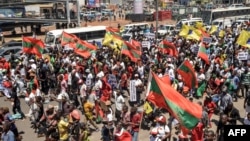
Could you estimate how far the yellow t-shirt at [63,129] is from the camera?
10672 mm

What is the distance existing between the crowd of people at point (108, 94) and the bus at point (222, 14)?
77.0 feet

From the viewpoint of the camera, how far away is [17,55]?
23453 mm

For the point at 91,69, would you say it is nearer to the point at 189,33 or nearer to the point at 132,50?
the point at 132,50

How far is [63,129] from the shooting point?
35.1 ft

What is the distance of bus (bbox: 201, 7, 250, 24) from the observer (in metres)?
46.3

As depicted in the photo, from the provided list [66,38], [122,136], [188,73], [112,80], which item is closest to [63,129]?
[122,136]

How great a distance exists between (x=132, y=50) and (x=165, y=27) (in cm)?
2274

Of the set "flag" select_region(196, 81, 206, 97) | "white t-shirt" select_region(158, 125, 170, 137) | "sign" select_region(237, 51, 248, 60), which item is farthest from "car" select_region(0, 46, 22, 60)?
"white t-shirt" select_region(158, 125, 170, 137)

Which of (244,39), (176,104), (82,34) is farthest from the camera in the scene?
(82,34)

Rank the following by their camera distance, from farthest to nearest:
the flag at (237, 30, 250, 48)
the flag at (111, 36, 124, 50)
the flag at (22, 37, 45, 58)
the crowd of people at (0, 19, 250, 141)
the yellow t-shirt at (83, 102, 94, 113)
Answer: the flag at (111, 36, 124, 50)
the flag at (237, 30, 250, 48)
the flag at (22, 37, 45, 58)
the yellow t-shirt at (83, 102, 94, 113)
the crowd of people at (0, 19, 250, 141)

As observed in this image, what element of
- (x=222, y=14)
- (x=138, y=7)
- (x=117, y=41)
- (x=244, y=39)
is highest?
(x=138, y=7)

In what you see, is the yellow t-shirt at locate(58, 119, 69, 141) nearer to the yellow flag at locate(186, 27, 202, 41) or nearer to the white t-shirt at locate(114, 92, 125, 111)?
the white t-shirt at locate(114, 92, 125, 111)

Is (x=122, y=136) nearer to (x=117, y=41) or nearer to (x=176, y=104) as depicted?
(x=176, y=104)

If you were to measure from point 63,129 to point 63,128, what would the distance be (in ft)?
0.10
